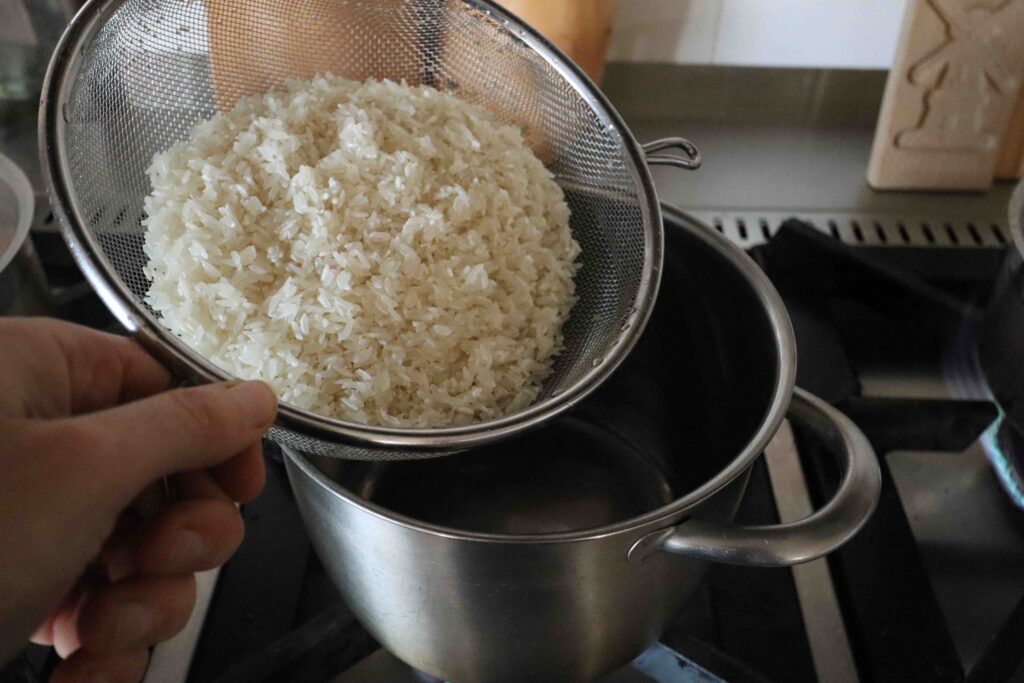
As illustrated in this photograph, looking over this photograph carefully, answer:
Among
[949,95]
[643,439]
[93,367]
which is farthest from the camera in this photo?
[949,95]

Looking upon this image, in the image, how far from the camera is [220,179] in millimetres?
609

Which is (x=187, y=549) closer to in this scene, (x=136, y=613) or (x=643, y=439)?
Answer: (x=136, y=613)

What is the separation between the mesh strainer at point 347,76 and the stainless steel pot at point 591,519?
0.06m

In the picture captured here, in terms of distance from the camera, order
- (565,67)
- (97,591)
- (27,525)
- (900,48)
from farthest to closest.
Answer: (900,48) → (565,67) → (97,591) → (27,525)

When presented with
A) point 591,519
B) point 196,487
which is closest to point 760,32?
point 591,519

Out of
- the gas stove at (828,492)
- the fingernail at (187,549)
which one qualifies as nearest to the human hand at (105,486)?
the fingernail at (187,549)

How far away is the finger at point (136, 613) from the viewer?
0.47 metres

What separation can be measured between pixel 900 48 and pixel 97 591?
88 centimetres

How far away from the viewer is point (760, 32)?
1.05 m

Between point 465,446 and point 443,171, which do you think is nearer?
point 465,446

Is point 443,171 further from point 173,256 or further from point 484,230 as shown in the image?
point 173,256

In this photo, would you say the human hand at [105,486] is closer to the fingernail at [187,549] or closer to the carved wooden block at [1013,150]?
the fingernail at [187,549]

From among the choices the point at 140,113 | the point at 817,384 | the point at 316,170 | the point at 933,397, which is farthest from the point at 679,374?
the point at 140,113

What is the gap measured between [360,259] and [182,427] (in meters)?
0.20
